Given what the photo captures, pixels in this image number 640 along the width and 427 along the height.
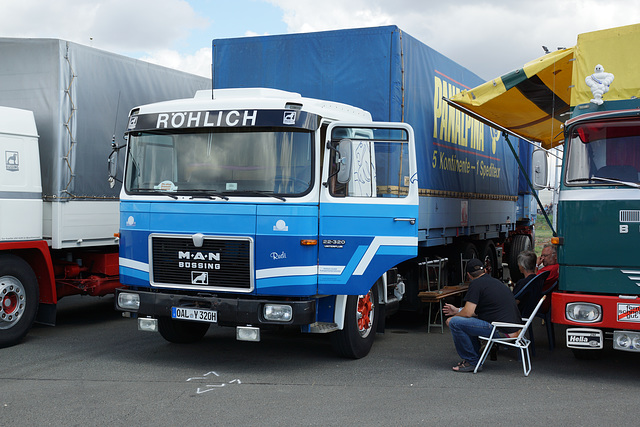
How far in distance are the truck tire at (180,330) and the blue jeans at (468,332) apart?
11.0 ft

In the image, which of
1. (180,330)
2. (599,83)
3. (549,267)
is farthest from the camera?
(180,330)

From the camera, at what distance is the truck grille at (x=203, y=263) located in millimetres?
7133

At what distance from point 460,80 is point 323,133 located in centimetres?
479

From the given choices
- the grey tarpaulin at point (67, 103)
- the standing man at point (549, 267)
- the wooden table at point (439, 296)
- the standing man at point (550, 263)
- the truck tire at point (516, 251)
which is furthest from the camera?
the truck tire at point (516, 251)

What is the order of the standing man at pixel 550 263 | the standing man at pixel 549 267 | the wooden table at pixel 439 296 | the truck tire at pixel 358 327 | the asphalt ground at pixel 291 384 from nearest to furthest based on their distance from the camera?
the asphalt ground at pixel 291 384 < the truck tire at pixel 358 327 < the standing man at pixel 549 267 < the standing man at pixel 550 263 < the wooden table at pixel 439 296

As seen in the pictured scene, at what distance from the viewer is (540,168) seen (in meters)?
7.29

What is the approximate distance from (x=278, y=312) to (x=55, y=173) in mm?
3899

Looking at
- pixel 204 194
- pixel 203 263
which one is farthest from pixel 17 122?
pixel 203 263

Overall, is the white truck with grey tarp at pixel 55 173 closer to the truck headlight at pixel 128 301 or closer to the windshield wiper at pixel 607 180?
the truck headlight at pixel 128 301

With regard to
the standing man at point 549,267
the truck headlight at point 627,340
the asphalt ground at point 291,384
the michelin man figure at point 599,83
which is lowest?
the asphalt ground at point 291,384

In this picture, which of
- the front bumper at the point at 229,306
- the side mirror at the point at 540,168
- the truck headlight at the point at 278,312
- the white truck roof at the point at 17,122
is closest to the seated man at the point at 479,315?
the side mirror at the point at 540,168

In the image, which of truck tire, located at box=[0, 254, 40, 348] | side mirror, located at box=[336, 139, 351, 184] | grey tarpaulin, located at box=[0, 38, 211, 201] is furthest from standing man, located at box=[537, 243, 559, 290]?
truck tire, located at box=[0, 254, 40, 348]

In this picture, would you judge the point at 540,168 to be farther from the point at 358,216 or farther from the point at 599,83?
the point at 358,216

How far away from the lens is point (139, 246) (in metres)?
7.57
